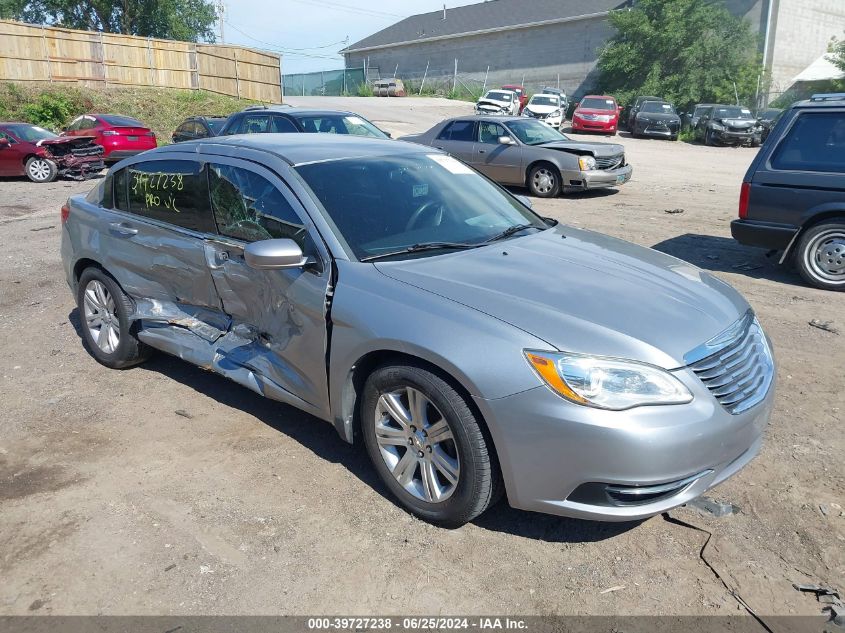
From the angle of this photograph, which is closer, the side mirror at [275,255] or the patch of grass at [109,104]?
the side mirror at [275,255]

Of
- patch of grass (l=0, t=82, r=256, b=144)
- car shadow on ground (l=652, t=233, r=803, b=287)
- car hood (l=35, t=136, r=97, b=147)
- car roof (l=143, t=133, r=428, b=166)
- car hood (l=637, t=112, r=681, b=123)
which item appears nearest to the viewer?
car roof (l=143, t=133, r=428, b=166)

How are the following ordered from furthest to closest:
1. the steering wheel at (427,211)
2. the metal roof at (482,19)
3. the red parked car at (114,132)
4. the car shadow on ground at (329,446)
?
the metal roof at (482,19) < the red parked car at (114,132) < the steering wheel at (427,211) < the car shadow on ground at (329,446)

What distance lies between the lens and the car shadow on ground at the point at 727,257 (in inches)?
314

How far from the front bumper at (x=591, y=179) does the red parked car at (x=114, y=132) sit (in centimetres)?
1188

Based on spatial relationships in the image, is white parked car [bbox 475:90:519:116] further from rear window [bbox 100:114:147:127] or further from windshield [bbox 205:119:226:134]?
rear window [bbox 100:114:147:127]

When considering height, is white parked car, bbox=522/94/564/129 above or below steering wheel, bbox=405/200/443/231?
above

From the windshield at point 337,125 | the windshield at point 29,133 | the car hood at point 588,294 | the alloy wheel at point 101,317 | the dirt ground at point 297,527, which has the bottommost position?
the dirt ground at point 297,527

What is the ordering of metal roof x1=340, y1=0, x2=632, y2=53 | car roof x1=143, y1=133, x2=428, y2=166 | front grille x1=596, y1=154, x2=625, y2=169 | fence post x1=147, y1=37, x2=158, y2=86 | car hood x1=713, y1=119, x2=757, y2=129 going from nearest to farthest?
car roof x1=143, y1=133, x2=428, y2=166 < front grille x1=596, y1=154, x2=625, y2=169 < car hood x1=713, y1=119, x2=757, y2=129 < fence post x1=147, y1=37, x2=158, y2=86 < metal roof x1=340, y1=0, x2=632, y2=53

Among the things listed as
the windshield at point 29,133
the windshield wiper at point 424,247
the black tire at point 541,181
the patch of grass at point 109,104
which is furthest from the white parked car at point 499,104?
the windshield wiper at point 424,247

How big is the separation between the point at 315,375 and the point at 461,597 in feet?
4.42

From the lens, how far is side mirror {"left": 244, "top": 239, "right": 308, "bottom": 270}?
353cm

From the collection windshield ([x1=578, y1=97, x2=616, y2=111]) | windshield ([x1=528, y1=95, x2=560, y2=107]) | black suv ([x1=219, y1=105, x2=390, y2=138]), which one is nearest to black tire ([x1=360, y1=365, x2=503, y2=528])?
black suv ([x1=219, y1=105, x2=390, y2=138])

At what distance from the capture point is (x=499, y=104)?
30.3 m

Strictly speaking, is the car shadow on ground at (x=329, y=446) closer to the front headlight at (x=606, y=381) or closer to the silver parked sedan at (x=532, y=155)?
the front headlight at (x=606, y=381)
